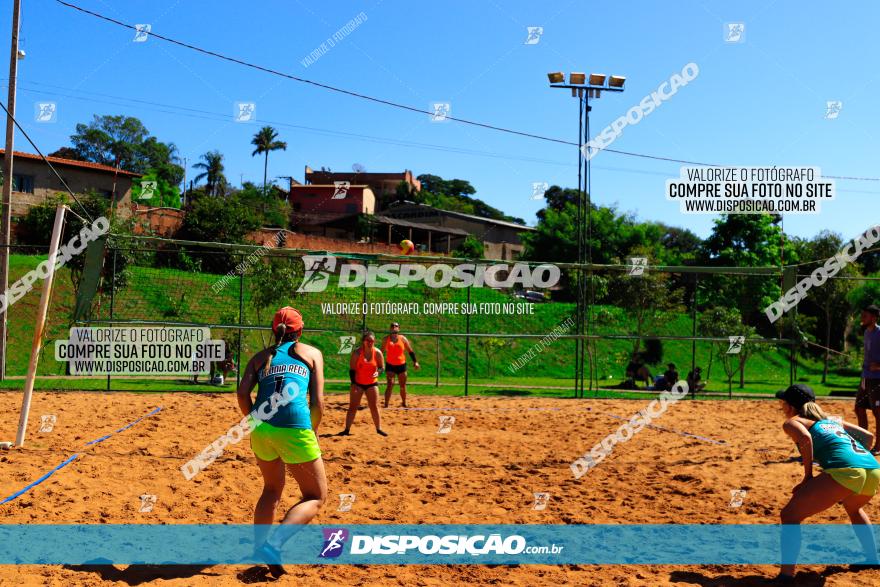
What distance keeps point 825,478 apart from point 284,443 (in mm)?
4006

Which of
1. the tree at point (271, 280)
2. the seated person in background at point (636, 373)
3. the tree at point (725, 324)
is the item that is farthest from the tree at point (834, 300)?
the tree at point (271, 280)

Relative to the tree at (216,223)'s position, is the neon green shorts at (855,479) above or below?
below

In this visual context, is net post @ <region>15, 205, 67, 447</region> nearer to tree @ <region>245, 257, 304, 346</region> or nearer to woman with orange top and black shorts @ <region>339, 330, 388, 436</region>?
woman with orange top and black shorts @ <region>339, 330, 388, 436</region>

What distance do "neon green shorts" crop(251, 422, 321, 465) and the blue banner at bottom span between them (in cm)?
54

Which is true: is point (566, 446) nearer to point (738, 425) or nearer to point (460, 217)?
point (738, 425)

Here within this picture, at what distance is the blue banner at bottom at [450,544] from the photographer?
5.23m

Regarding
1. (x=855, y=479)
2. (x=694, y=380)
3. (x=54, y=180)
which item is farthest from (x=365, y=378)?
(x=54, y=180)

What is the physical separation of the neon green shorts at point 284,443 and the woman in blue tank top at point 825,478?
138 inches

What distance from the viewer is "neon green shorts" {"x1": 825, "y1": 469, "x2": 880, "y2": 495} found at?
5082 mm

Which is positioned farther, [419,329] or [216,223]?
[216,223]

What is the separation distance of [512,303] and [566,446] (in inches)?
834

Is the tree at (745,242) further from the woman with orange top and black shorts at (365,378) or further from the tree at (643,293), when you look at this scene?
the woman with orange top and black shorts at (365,378)

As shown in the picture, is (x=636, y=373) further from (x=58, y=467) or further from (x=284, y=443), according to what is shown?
(x=284, y=443)

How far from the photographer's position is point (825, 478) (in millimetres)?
5141
